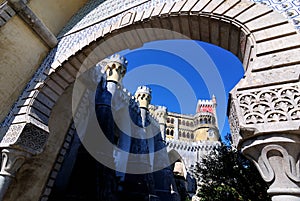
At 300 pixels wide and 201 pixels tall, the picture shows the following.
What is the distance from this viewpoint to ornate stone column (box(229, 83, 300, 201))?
4.92 feet

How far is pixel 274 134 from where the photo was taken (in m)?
1.61

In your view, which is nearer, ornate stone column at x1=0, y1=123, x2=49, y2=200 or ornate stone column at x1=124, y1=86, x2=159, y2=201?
ornate stone column at x1=0, y1=123, x2=49, y2=200

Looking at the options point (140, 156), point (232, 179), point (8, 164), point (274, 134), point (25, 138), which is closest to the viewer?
point (274, 134)

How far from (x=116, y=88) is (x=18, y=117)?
10.5 m

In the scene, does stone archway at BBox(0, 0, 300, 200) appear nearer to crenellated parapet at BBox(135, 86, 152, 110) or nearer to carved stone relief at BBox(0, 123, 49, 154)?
carved stone relief at BBox(0, 123, 49, 154)

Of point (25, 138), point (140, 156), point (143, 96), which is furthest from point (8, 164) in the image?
point (143, 96)

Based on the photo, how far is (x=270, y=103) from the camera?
1.72 meters

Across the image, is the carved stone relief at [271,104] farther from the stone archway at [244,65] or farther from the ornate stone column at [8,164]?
the ornate stone column at [8,164]

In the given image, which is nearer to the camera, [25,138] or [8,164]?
[8,164]

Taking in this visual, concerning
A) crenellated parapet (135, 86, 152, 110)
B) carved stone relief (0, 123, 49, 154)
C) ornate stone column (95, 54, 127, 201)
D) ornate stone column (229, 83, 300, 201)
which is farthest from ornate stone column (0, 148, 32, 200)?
crenellated parapet (135, 86, 152, 110)

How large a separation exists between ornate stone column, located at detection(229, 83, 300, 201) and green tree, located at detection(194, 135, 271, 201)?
18.5ft

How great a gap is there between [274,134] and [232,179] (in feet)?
23.0

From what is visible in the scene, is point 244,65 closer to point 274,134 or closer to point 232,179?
point 274,134

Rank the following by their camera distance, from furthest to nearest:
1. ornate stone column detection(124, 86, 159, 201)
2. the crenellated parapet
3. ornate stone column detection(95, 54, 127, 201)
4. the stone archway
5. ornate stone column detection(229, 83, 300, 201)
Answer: the crenellated parapet
ornate stone column detection(124, 86, 159, 201)
ornate stone column detection(95, 54, 127, 201)
the stone archway
ornate stone column detection(229, 83, 300, 201)
